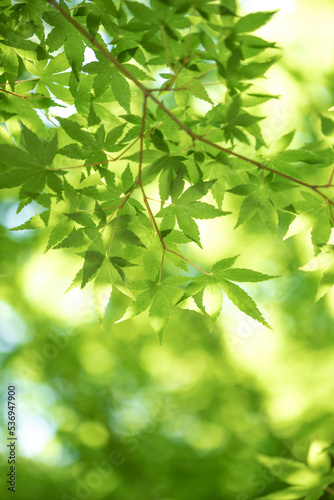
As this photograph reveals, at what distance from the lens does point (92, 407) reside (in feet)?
18.3

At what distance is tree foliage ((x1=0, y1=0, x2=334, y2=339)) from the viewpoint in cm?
96

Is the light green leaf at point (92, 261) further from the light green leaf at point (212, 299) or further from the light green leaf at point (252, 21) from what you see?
the light green leaf at point (252, 21)

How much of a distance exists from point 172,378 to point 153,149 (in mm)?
4925

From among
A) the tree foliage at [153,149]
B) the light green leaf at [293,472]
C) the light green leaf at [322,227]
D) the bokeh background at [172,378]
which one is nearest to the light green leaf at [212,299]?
the tree foliage at [153,149]

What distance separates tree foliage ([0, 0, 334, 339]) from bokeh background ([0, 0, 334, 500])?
422cm

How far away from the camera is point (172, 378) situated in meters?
5.61

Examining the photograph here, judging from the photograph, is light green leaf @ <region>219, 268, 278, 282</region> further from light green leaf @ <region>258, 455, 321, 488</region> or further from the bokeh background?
the bokeh background

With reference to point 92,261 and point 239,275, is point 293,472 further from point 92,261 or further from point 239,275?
point 92,261

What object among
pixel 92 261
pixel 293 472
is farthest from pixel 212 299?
pixel 293 472

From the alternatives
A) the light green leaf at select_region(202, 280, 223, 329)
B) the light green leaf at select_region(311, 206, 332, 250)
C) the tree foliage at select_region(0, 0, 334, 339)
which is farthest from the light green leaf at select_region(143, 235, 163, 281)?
the light green leaf at select_region(311, 206, 332, 250)

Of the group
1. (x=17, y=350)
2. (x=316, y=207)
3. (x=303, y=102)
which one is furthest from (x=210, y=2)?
(x=303, y=102)

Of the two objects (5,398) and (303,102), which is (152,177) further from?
(303,102)

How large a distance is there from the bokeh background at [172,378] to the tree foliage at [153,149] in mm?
4221

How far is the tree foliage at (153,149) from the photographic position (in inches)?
37.7
